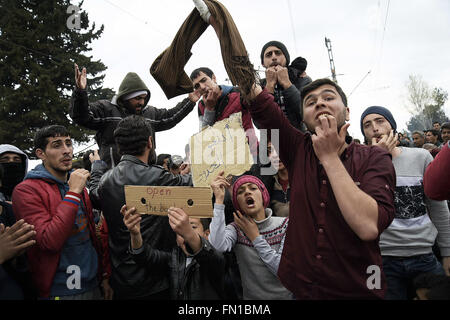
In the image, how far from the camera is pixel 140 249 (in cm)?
199

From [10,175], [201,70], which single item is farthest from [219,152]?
[10,175]

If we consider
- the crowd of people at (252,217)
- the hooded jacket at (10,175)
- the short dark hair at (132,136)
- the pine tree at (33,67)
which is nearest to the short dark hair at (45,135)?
the crowd of people at (252,217)

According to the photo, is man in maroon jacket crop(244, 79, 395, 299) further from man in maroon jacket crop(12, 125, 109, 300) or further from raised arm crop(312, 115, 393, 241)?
man in maroon jacket crop(12, 125, 109, 300)

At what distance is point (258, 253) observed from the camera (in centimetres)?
230

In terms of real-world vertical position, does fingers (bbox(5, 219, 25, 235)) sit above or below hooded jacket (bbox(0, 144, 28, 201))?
below

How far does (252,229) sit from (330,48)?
1090 inches

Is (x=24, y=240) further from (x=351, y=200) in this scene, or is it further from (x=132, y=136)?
(x=351, y=200)

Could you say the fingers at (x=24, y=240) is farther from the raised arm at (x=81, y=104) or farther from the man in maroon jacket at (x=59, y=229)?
the raised arm at (x=81, y=104)

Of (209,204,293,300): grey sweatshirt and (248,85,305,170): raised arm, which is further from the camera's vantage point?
(209,204,293,300): grey sweatshirt

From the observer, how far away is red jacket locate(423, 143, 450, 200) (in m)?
1.38

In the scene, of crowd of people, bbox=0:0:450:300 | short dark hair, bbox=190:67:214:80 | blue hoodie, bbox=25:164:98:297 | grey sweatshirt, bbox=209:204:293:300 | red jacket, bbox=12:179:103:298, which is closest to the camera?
crowd of people, bbox=0:0:450:300

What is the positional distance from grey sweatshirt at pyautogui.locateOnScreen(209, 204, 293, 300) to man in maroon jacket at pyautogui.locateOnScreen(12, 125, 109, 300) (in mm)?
962

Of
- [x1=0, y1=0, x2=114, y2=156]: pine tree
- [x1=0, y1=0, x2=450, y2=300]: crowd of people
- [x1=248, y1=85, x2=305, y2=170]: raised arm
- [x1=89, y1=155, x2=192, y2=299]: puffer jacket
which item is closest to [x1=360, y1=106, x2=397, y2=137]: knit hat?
[x1=0, y1=0, x2=450, y2=300]: crowd of people
